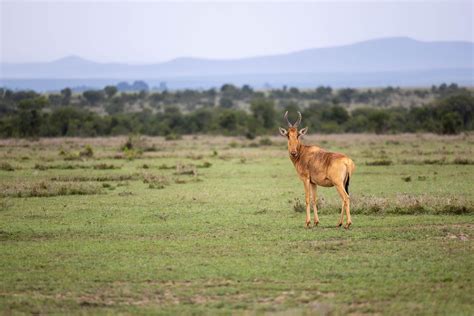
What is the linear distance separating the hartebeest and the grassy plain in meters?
0.98

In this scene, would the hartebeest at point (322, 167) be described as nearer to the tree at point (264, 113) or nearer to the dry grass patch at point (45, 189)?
Result: the dry grass patch at point (45, 189)

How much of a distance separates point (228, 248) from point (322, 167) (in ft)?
10.9

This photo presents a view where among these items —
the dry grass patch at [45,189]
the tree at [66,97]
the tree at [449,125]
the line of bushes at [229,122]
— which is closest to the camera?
the dry grass patch at [45,189]

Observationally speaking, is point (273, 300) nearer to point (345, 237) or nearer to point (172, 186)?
point (345, 237)

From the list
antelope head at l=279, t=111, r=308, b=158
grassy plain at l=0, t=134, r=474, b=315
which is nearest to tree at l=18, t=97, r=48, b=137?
grassy plain at l=0, t=134, r=474, b=315

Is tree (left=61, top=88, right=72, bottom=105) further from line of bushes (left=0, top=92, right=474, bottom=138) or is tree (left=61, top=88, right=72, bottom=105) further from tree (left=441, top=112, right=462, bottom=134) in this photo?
tree (left=441, top=112, right=462, bottom=134)

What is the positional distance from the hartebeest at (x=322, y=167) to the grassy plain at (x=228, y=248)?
0.98m

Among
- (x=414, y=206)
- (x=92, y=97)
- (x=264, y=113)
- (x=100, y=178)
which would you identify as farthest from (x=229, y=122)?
(x=414, y=206)

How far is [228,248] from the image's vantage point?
14.9m

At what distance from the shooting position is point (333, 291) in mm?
11461

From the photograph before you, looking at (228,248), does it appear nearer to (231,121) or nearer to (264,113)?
(231,121)

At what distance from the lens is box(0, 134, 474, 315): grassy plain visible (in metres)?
11.1

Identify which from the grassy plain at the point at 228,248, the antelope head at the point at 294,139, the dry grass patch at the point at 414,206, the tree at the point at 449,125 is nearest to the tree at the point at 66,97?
the tree at the point at 449,125

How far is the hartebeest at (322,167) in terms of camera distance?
16.3m
